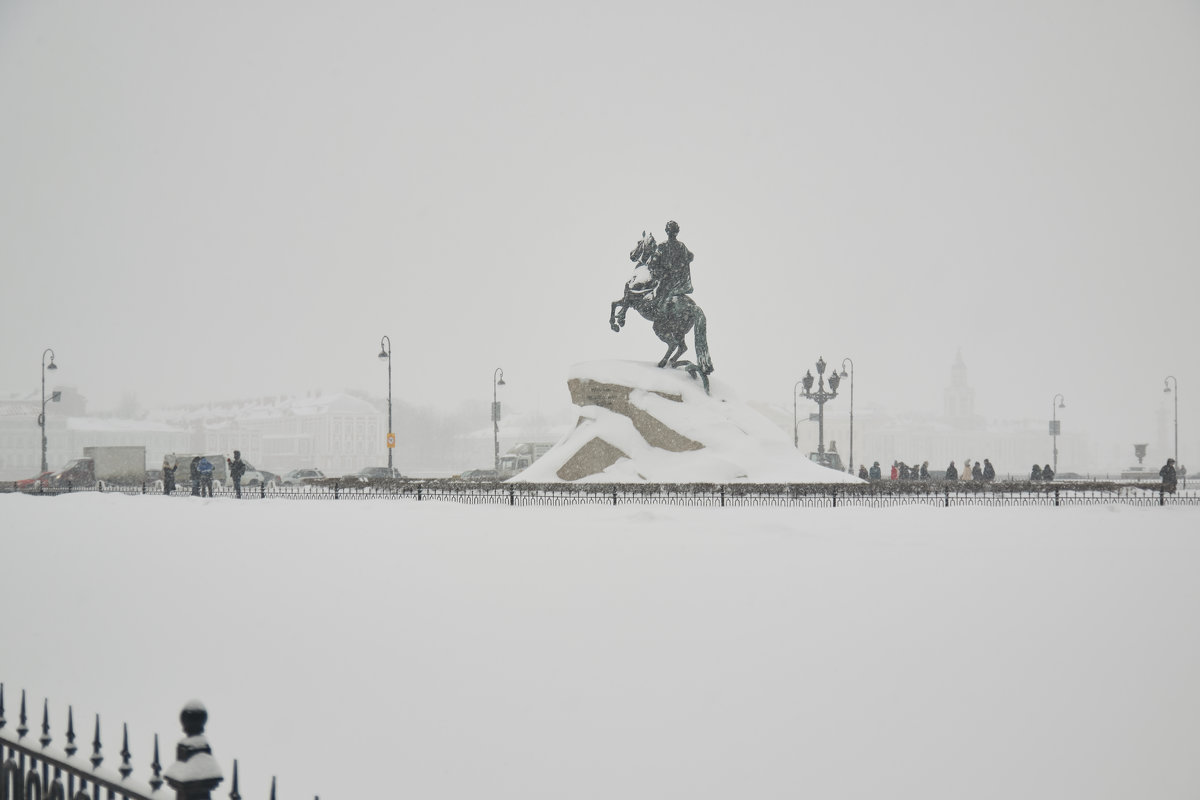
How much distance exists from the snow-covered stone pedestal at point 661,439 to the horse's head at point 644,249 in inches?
115

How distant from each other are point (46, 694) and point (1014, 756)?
718cm

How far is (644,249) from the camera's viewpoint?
2725 cm

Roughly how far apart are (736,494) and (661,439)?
143 inches

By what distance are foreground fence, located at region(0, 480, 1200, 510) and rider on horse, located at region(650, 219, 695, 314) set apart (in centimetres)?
606

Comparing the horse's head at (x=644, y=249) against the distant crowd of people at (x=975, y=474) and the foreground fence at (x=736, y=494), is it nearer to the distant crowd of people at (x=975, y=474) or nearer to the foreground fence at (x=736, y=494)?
the foreground fence at (x=736, y=494)

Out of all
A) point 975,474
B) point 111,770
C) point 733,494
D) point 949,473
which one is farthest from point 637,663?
point 949,473

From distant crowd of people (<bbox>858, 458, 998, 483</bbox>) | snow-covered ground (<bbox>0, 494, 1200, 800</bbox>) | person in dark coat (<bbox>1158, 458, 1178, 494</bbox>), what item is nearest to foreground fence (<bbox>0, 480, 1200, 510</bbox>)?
person in dark coat (<bbox>1158, 458, 1178, 494</bbox>)

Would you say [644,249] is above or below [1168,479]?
above

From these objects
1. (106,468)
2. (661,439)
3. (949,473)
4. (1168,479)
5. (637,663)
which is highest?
(661,439)

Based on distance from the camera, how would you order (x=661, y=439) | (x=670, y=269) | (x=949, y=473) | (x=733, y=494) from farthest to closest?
1. (x=949, y=473)
2. (x=670, y=269)
3. (x=661, y=439)
4. (x=733, y=494)

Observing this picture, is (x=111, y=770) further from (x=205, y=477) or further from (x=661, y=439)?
(x=205, y=477)

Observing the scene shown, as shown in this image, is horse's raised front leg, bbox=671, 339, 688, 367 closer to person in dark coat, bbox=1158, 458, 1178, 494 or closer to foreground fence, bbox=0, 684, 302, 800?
person in dark coat, bbox=1158, 458, 1178, 494

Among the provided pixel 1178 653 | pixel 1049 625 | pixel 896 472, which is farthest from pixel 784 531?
pixel 896 472

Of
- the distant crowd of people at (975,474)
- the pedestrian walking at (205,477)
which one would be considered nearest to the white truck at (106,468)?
the pedestrian walking at (205,477)
